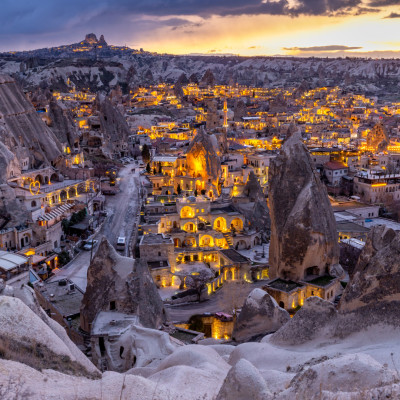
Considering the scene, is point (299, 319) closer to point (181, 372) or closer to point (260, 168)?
point (181, 372)

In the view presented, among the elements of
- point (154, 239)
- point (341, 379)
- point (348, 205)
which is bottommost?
point (348, 205)

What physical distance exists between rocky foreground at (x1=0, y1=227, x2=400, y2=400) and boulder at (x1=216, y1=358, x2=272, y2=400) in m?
0.02

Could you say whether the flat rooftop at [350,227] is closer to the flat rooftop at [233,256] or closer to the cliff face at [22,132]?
the flat rooftop at [233,256]

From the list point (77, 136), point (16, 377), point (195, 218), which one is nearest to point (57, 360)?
point (16, 377)

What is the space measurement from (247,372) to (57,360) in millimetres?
4185

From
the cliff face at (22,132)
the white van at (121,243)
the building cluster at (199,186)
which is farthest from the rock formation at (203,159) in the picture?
the cliff face at (22,132)

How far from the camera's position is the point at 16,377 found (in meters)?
8.18

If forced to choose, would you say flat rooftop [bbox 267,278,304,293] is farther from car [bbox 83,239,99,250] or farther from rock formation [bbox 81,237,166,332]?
car [bbox 83,239,99,250]

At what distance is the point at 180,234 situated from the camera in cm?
3303

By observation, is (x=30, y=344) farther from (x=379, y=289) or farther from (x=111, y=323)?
(x=379, y=289)

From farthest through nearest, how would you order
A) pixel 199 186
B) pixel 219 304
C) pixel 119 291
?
pixel 199 186, pixel 219 304, pixel 119 291

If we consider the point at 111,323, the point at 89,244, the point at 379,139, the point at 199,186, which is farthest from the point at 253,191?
the point at 379,139

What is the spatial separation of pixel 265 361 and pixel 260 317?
5185mm

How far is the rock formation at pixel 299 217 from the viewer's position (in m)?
23.5
